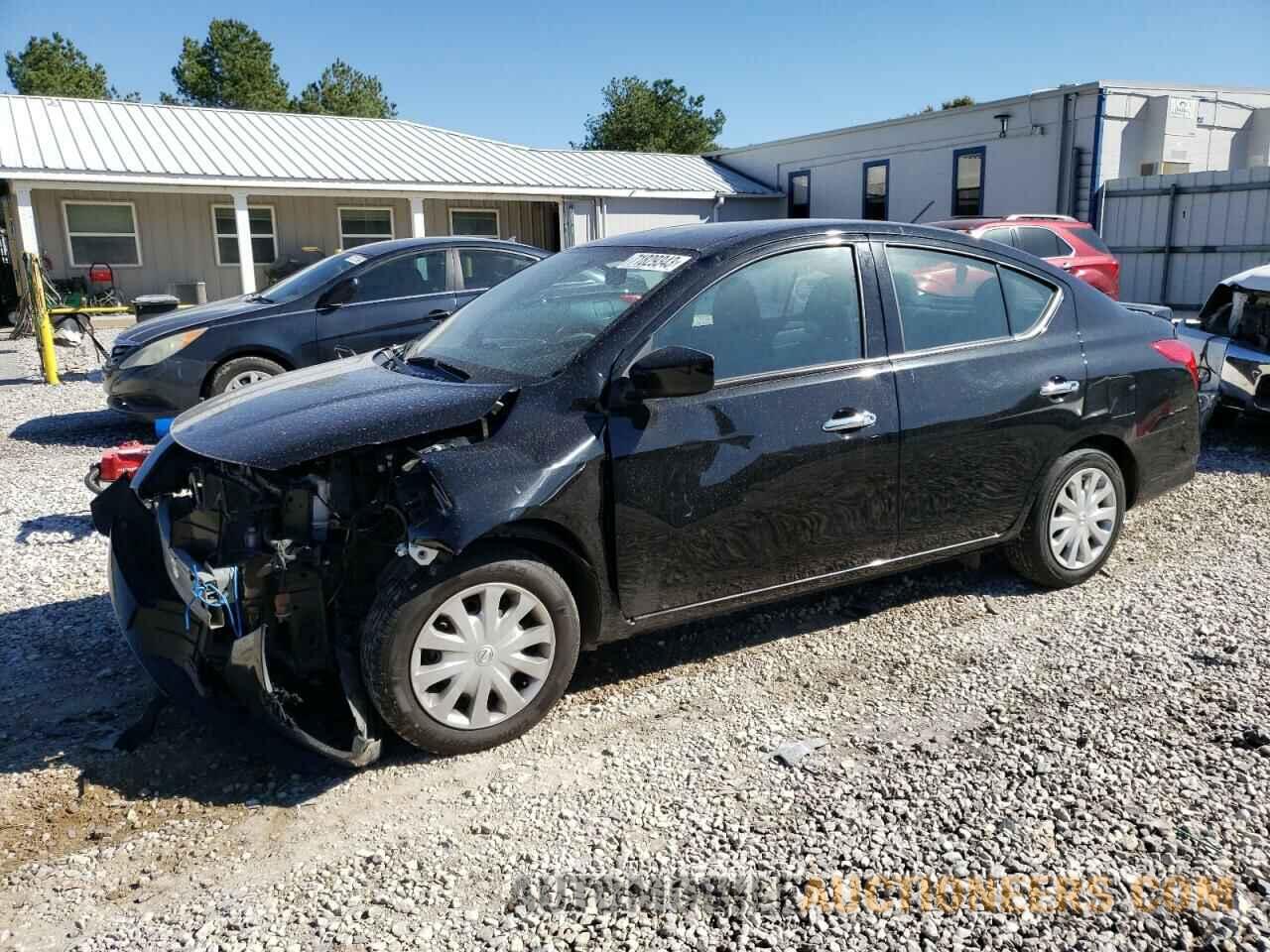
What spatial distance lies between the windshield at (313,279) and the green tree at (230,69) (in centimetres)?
5847

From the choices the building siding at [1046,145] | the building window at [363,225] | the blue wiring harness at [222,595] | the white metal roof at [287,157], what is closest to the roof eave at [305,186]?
the white metal roof at [287,157]

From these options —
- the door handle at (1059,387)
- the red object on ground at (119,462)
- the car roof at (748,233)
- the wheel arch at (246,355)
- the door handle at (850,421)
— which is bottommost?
the red object on ground at (119,462)

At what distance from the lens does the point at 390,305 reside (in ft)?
28.0

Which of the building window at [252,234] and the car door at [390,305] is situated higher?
the building window at [252,234]

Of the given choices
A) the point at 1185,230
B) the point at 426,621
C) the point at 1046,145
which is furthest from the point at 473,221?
the point at 426,621

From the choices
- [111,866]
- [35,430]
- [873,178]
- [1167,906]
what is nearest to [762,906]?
[1167,906]

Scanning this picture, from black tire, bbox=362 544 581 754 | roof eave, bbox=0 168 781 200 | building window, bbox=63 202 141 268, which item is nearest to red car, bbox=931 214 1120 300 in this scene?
black tire, bbox=362 544 581 754

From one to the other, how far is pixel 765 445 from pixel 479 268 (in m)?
5.78

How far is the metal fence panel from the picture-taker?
1513 centimetres

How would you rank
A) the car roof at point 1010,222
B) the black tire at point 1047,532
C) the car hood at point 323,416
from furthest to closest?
the car roof at point 1010,222
the black tire at point 1047,532
the car hood at point 323,416

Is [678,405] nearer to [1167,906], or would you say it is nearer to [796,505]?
[796,505]

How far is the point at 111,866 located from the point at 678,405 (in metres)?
2.30

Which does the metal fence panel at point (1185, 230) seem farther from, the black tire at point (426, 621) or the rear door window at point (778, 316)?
the black tire at point (426, 621)

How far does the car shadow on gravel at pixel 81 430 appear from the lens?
878 centimetres
